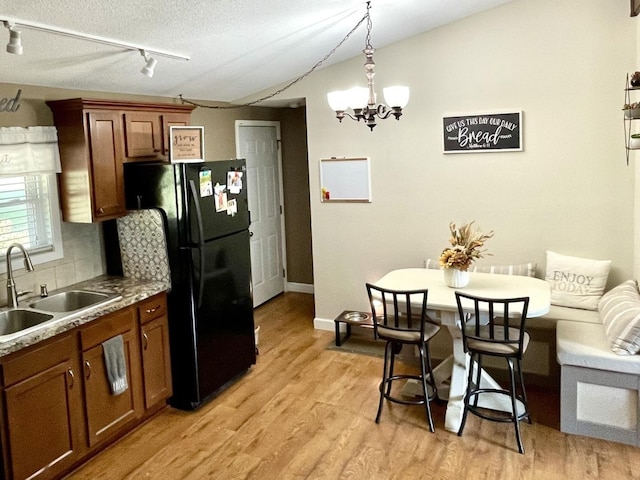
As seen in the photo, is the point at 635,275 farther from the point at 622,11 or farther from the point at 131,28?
the point at 131,28

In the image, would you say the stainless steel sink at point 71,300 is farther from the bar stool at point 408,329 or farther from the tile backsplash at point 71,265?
the bar stool at point 408,329

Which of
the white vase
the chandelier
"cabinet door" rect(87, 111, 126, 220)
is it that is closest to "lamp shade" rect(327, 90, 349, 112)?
the chandelier

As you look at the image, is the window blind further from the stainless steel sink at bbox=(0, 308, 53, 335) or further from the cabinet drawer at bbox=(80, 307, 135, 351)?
the cabinet drawer at bbox=(80, 307, 135, 351)

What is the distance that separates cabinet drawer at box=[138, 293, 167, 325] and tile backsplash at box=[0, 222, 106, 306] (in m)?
0.58

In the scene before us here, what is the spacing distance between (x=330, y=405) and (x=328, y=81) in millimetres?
2754

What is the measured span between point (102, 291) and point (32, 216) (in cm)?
64

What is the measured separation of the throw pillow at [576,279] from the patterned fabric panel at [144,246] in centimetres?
277

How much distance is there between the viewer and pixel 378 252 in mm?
4969

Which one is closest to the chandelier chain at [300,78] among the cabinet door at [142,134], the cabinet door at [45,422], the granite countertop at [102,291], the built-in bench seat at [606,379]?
Answer: the cabinet door at [142,134]

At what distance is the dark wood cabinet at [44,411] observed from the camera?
277cm

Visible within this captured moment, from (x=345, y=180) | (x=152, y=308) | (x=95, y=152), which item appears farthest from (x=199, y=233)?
(x=345, y=180)

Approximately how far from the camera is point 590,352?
10.8ft

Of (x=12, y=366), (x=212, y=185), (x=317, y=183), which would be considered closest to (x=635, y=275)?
(x=317, y=183)

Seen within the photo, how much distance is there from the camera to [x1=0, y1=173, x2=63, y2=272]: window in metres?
3.40
